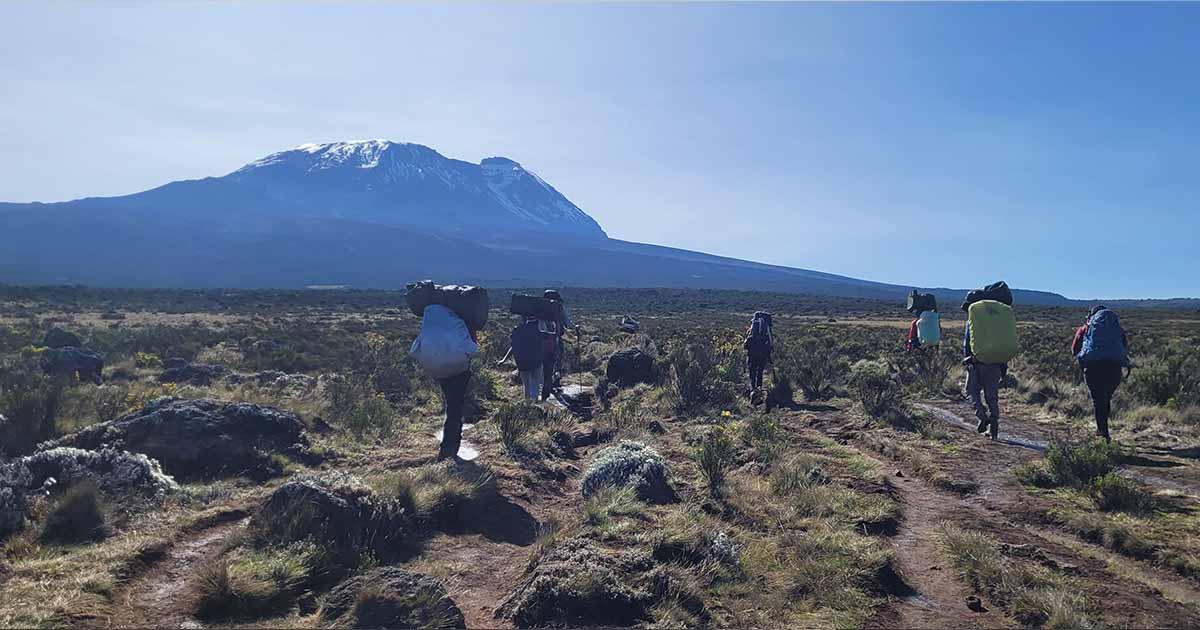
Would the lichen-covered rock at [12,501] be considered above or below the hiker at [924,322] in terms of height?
below

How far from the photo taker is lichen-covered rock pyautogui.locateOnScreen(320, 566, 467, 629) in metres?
3.81

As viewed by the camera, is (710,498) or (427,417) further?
(427,417)

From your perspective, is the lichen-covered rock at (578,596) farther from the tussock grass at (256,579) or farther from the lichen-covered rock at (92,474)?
the lichen-covered rock at (92,474)

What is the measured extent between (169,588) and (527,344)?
6.33m

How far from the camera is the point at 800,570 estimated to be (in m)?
4.72

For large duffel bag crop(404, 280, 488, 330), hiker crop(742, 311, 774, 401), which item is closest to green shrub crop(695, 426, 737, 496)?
large duffel bag crop(404, 280, 488, 330)

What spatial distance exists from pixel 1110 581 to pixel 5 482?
25.9 ft

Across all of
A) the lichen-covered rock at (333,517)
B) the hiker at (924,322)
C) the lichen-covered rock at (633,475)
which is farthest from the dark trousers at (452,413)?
the hiker at (924,322)

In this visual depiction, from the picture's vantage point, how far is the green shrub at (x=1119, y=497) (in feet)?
19.2

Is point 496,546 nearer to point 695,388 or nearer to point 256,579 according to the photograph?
point 256,579

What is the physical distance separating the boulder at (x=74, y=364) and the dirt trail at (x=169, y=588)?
31.5 feet

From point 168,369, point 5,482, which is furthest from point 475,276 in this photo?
point 5,482

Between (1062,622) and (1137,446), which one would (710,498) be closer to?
(1062,622)

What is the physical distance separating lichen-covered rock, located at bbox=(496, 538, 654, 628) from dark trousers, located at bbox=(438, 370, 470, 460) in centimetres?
330
